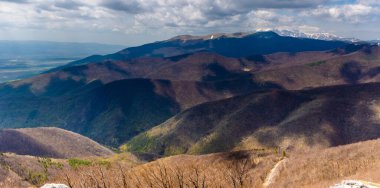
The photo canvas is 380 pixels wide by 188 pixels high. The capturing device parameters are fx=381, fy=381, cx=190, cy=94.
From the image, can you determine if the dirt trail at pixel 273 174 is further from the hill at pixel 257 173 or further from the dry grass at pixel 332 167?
the dry grass at pixel 332 167

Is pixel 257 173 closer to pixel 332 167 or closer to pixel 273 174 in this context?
pixel 273 174

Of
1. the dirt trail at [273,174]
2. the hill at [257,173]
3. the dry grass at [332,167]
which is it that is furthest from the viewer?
the dirt trail at [273,174]

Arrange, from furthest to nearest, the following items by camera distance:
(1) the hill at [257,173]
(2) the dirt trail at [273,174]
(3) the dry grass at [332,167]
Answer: (2) the dirt trail at [273,174], (3) the dry grass at [332,167], (1) the hill at [257,173]

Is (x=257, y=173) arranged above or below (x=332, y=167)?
below

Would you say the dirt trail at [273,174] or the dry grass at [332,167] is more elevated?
the dry grass at [332,167]

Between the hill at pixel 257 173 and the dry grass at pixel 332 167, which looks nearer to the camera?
the hill at pixel 257 173

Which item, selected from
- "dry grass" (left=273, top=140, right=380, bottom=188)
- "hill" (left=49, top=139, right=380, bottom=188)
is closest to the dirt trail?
"hill" (left=49, top=139, right=380, bottom=188)

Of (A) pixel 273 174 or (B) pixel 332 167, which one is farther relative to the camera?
(A) pixel 273 174

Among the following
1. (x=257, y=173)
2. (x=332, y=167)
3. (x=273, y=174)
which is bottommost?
(x=257, y=173)

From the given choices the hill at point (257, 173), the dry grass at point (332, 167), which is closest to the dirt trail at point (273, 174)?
the hill at point (257, 173)

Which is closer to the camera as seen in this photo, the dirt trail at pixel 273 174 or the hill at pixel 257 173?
the hill at pixel 257 173

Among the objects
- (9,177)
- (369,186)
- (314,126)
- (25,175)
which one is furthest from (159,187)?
(314,126)

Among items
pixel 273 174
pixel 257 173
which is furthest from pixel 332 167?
pixel 257 173
